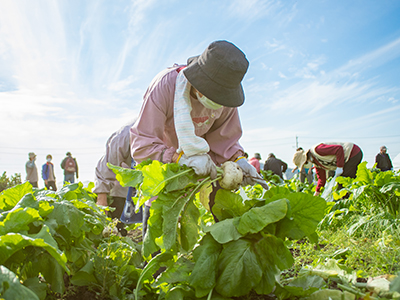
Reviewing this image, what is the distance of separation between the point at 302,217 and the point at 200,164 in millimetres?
616

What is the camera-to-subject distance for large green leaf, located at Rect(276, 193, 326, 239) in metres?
1.50

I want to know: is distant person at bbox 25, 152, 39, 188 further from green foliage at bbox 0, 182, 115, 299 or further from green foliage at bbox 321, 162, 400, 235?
green foliage at bbox 321, 162, 400, 235

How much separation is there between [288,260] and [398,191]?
2686mm

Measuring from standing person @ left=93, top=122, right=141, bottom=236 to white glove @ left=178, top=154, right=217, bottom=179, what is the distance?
1.65m

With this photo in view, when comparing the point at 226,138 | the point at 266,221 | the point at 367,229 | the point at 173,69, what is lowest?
the point at 367,229

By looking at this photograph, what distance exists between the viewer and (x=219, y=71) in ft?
5.85

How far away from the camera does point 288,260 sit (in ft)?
4.56

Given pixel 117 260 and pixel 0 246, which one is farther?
pixel 117 260

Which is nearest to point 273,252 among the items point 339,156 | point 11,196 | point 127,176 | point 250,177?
point 250,177

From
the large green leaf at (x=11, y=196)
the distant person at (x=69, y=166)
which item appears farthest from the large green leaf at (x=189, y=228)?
the distant person at (x=69, y=166)

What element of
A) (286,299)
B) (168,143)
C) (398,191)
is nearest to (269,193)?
(286,299)

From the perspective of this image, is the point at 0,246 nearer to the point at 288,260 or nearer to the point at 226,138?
the point at 288,260

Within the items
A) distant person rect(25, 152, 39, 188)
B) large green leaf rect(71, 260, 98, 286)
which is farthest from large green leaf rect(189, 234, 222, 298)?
distant person rect(25, 152, 39, 188)

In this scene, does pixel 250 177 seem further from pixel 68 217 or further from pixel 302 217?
pixel 68 217
